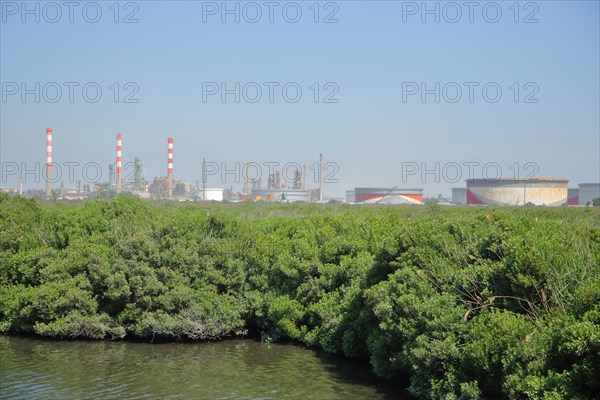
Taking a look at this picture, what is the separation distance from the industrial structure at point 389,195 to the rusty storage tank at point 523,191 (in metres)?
17.2

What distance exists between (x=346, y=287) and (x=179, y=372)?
627 cm

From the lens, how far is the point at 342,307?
70.2ft

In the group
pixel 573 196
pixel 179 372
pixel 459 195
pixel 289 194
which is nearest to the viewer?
pixel 179 372

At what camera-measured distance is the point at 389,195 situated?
128 m

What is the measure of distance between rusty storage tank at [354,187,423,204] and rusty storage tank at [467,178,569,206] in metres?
19.0

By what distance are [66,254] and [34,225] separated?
449 cm

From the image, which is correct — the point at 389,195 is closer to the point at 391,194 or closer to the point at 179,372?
the point at 391,194

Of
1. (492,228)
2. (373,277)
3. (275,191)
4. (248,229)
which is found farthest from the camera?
(275,191)

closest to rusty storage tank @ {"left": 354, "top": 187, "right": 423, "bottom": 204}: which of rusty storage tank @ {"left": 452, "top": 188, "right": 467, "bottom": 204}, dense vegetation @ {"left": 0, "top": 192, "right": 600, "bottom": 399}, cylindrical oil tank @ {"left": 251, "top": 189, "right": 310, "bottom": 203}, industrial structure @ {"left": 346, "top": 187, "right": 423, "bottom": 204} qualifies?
industrial structure @ {"left": 346, "top": 187, "right": 423, "bottom": 204}

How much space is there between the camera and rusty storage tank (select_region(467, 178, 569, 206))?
10444 cm

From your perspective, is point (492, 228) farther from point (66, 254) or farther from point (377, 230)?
point (66, 254)

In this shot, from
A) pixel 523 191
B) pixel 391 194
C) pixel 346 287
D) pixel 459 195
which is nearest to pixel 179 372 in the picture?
pixel 346 287

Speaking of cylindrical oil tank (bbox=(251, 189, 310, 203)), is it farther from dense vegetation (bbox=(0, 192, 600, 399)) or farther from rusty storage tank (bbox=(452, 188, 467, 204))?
dense vegetation (bbox=(0, 192, 600, 399))

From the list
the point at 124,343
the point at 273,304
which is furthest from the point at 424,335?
the point at 124,343
